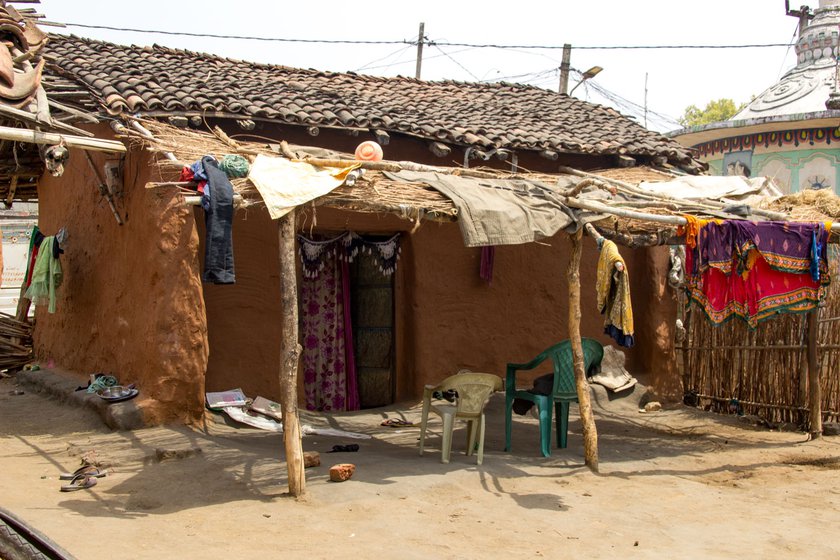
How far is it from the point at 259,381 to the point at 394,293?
6.21ft

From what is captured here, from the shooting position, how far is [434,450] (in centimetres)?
741

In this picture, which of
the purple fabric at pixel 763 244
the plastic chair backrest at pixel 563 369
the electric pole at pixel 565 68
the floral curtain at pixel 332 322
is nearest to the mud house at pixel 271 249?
the floral curtain at pixel 332 322

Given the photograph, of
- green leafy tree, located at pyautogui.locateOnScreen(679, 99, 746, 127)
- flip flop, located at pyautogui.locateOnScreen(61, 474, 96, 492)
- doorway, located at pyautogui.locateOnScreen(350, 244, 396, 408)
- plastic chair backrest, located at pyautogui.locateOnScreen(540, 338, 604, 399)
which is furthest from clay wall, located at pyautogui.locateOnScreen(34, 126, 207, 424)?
green leafy tree, located at pyautogui.locateOnScreen(679, 99, 746, 127)

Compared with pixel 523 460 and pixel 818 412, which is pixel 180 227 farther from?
pixel 818 412

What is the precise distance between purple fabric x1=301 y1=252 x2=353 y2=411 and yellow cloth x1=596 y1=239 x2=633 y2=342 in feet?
11.3

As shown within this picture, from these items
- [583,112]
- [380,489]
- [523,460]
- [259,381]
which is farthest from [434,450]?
[583,112]

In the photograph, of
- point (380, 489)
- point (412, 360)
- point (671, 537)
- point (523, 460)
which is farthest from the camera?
point (412, 360)

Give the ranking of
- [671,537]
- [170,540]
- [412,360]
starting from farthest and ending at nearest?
[412,360]
[671,537]
[170,540]

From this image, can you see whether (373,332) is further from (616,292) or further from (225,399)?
(616,292)

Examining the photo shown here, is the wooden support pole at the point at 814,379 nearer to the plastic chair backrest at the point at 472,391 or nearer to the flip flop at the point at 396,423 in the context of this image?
the plastic chair backrest at the point at 472,391

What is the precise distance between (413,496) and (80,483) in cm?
231

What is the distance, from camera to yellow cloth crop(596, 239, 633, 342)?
6.89 m

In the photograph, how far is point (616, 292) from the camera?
700 cm

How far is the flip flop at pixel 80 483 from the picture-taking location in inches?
230
